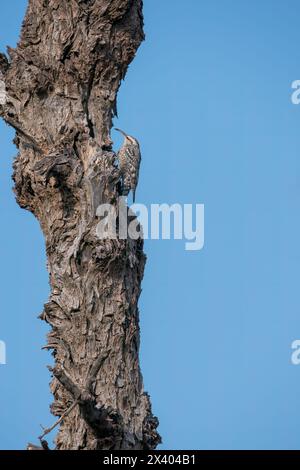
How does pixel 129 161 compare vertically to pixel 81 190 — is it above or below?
above

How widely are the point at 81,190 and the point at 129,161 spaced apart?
2.07m

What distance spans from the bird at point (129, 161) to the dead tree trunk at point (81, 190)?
81 centimetres

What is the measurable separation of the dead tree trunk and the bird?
81 centimetres

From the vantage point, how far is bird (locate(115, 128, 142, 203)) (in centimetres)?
894

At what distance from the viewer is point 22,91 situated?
7875mm

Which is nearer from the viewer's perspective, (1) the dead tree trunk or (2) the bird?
(1) the dead tree trunk

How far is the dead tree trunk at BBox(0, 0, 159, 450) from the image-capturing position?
24.1 ft

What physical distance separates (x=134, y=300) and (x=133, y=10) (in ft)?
7.17

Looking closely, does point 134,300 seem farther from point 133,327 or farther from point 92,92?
point 92,92

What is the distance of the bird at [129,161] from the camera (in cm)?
894

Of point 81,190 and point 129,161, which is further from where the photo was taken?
point 129,161

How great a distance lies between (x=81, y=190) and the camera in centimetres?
755

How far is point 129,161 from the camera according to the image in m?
9.56
